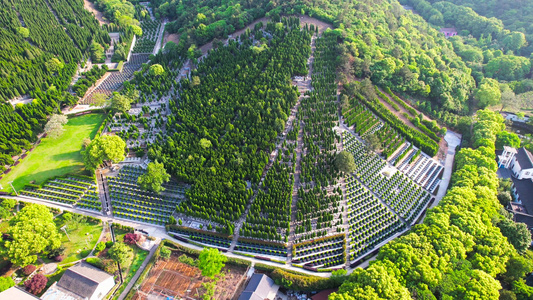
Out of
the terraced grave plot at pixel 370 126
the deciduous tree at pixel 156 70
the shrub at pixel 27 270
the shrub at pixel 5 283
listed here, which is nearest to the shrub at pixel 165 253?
the shrub at pixel 27 270

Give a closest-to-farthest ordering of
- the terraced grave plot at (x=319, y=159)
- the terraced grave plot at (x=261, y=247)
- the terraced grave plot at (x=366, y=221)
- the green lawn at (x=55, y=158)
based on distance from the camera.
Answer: the terraced grave plot at (x=261, y=247) < the terraced grave plot at (x=366, y=221) < the terraced grave plot at (x=319, y=159) < the green lawn at (x=55, y=158)

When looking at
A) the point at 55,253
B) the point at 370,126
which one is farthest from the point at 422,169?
the point at 55,253

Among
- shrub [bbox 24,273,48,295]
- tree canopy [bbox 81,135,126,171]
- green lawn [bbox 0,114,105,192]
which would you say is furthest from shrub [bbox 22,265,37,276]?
green lawn [bbox 0,114,105,192]

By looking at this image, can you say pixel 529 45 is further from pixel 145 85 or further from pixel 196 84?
pixel 145 85

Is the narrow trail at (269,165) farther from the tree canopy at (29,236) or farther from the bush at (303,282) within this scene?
the tree canopy at (29,236)

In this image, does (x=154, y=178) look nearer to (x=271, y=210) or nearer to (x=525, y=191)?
(x=271, y=210)

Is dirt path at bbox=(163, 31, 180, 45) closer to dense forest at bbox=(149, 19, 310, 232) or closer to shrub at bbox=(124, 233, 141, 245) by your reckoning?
dense forest at bbox=(149, 19, 310, 232)

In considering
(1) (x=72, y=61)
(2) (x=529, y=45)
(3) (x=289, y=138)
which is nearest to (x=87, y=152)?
(3) (x=289, y=138)
